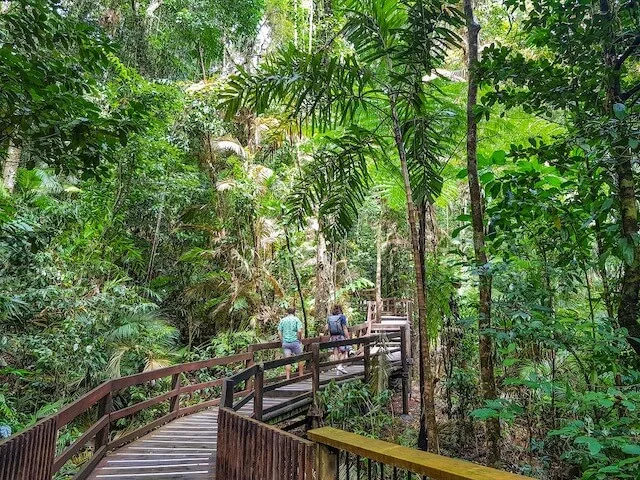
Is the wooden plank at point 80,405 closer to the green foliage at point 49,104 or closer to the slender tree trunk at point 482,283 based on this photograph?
the green foliage at point 49,104

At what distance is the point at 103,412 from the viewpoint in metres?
4.76

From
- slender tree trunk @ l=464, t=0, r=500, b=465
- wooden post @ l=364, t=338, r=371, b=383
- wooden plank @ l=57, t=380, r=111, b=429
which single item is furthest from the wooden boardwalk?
slender tree trunk @ l=464, t=0, r=500, b=465

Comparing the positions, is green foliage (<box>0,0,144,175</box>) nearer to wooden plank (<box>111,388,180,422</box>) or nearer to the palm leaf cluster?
the palm leaf cluster

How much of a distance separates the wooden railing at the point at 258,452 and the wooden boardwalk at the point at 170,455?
2.82 ft

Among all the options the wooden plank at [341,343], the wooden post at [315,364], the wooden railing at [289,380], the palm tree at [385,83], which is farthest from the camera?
the wooden plank at [341,343]

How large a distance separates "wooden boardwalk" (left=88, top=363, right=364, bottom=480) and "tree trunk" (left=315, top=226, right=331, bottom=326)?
513 cm

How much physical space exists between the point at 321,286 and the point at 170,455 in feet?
23.4

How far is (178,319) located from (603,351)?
12.2m

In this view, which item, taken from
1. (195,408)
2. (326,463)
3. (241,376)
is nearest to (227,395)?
(241,376)

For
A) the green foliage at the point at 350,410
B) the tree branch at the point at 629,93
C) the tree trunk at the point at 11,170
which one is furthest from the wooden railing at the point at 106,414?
the tree trunk at the point at 11,170

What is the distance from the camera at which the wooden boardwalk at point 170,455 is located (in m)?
4.42

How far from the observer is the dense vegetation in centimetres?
304

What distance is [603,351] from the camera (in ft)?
9.12

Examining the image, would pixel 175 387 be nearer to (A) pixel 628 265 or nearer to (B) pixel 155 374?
(B) pixel 155 374
